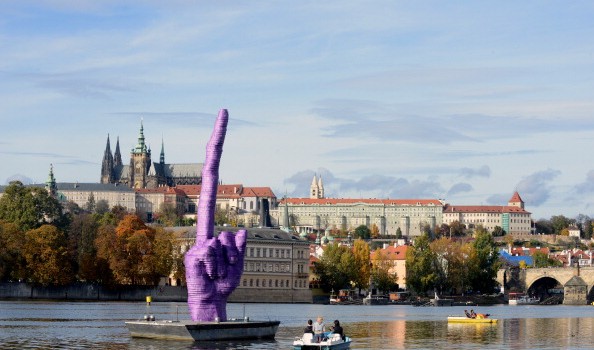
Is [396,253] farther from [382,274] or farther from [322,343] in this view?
[322,343]

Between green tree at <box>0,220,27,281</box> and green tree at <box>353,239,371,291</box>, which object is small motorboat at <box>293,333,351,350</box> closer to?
green tree at <box>0,220,27,281</box>

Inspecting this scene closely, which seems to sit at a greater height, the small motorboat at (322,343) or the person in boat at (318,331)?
the person in boat at (318,331)

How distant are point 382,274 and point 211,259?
94659mm

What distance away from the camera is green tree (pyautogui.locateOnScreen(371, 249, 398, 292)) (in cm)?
14775

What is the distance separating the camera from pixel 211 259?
54562 millimetres

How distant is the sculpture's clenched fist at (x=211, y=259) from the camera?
54656 millimetres

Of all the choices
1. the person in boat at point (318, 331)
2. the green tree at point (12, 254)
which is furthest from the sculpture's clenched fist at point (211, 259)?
the green tree at point (12, 254)

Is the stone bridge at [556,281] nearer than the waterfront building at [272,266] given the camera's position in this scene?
No

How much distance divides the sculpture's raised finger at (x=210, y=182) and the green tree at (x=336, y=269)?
83.1 meters

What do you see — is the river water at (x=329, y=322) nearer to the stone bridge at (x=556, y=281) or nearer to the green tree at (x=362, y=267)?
the green tree at (x=362, y=267)

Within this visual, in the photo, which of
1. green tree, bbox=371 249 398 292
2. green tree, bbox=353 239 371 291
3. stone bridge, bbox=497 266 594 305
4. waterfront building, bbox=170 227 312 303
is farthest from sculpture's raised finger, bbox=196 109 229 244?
stone bridge, bbox=497 266 594 305

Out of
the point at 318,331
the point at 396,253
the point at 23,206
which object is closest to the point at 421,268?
the point at 396,253

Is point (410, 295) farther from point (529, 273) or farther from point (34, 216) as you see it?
point (34, 216)

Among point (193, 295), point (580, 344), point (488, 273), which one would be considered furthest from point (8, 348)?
point (488, 273)
